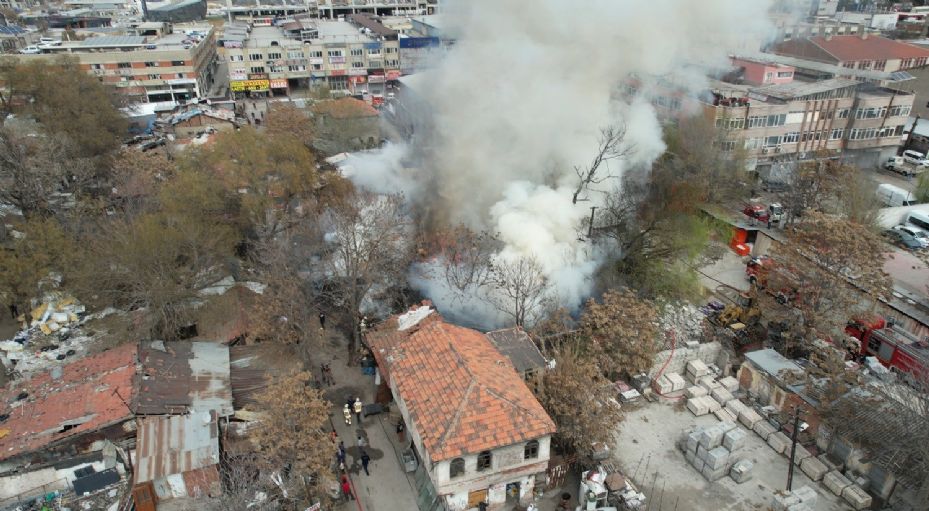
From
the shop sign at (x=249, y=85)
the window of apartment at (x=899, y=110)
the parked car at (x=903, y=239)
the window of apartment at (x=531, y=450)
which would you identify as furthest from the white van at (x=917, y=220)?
the shop sign at (x=249, y=85)

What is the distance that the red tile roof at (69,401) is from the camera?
14.1m

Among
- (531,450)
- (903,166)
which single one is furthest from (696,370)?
(903,166)

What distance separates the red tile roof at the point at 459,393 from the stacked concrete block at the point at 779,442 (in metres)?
6.77

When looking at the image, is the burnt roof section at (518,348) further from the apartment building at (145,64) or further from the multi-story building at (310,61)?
the apartment building at (145,64)

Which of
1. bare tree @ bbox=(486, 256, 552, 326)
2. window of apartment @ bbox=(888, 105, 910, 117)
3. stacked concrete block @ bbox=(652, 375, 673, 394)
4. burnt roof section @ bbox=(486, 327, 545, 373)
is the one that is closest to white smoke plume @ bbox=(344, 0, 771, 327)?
bare tree @ bbox=(486, 256, 552, 326)

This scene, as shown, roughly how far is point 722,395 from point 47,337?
21.5 meters

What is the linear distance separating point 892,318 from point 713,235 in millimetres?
8518

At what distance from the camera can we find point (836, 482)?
14531mm

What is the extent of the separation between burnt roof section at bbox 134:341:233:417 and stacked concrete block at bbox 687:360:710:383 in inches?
526

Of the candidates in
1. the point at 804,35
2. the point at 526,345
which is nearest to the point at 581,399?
the point at 526,345

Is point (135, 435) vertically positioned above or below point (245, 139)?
below

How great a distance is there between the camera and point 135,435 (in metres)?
14.7

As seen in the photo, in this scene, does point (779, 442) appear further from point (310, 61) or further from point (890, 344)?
point (310, 61)

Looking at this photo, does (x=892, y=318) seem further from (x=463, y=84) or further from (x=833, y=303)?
(x=463, y=84)
